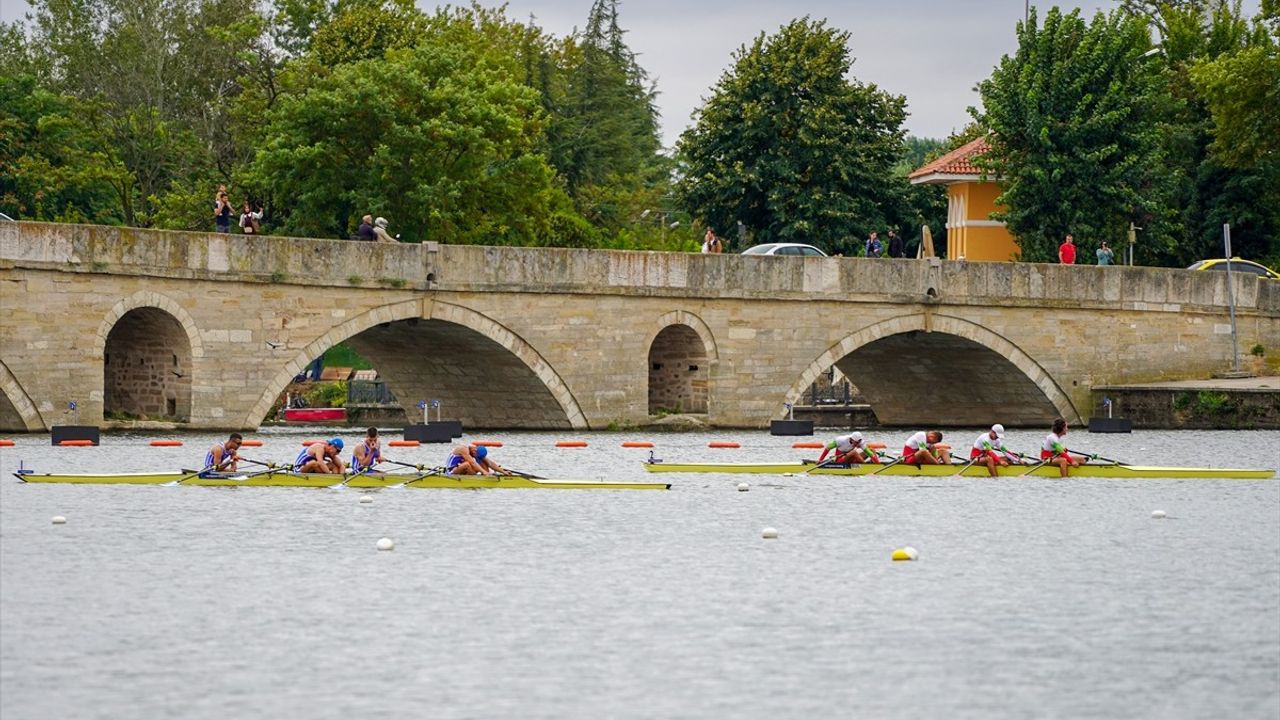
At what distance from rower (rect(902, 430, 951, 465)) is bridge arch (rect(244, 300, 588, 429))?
40.5ft

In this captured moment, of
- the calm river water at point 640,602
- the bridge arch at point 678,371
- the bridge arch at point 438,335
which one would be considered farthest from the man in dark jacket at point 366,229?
the calm river water at point 640,602

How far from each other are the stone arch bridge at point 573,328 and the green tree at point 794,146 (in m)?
7.74

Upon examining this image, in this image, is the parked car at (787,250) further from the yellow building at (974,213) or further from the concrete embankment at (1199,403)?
the yellow building at (974,213)

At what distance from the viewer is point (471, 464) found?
36.8 meters

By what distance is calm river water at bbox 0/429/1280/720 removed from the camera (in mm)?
21234

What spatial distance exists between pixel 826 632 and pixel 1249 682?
4.70 metres

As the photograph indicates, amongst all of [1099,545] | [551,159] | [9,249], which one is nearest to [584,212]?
[551,159]

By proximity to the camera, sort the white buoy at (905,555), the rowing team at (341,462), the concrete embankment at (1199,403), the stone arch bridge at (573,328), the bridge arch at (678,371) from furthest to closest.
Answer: the concrete embankment at (1199,403) → the bridge arch at (678,371) → the stone arch bridge at (573,328) → the rowing team at (341,462) → the white buoy at (905,555)

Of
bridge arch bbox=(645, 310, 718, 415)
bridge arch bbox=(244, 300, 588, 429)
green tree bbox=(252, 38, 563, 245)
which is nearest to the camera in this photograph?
bridge arch bbox=(244, 300, 588, 429)

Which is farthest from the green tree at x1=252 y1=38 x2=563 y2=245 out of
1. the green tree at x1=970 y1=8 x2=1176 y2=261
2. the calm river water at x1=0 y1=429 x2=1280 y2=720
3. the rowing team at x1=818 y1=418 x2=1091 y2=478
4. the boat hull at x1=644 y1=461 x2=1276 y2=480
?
the rowing team at x1=818 y1=418 x2=1091 y2=478

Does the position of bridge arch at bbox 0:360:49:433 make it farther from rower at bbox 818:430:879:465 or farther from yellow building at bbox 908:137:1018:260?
yellow building at bbox 908:137:1018:260

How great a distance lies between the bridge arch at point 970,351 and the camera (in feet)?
177

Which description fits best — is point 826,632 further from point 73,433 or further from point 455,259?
point 455,259

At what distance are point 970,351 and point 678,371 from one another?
7.74 metres
